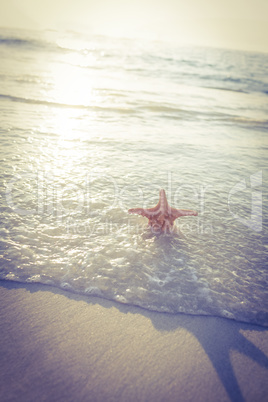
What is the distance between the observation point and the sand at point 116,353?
1.67 metres

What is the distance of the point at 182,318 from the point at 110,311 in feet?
1.87

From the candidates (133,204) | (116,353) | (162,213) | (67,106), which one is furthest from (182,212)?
(67,106)

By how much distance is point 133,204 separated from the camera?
3.58 metres

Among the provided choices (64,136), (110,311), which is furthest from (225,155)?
(110,311)

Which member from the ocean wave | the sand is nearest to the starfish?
the sand

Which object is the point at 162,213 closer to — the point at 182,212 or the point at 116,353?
the point at 182,212

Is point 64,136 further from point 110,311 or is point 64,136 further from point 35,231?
point 110,311

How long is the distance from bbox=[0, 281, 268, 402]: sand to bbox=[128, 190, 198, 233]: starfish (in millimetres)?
969

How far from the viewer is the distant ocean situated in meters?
2.39

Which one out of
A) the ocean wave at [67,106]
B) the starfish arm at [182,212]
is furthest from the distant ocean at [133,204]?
the starfish arm at [182,212]

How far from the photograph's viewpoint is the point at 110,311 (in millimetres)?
2160

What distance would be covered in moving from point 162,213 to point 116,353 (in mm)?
1387

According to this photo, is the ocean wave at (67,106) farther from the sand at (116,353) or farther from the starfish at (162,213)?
the sand at (116,353)

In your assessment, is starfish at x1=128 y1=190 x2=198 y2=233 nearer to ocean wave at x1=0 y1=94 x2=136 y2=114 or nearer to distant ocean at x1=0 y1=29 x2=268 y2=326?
distant ocean at x1=0 y1=29 x2=268 y2=326
